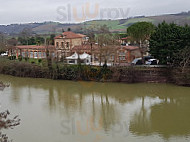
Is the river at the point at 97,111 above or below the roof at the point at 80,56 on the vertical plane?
below

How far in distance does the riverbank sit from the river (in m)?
0.53

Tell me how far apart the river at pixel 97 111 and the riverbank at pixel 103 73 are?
0.53m

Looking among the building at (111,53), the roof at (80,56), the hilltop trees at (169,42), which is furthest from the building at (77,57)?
the hilltop trees at (169,42)

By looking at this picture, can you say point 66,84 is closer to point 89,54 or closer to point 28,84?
point 28,84

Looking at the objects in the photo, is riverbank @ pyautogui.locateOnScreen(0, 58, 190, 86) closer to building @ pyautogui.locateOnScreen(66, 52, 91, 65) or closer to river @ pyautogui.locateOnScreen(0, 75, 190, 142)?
river @ pyautogui.locateOnScreen(0, 75, 190, 142)

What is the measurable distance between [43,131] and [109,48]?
8243mm

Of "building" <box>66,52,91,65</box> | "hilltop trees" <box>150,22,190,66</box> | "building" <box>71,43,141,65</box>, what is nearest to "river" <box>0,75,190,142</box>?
"hilltop trees" <box>150,22,190,66</box>

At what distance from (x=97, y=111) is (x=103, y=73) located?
16.4ft

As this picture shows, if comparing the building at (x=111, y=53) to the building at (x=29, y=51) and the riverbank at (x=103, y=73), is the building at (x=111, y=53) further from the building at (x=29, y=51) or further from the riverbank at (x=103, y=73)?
the building at (x=29, y=51)

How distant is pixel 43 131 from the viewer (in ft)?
26.8

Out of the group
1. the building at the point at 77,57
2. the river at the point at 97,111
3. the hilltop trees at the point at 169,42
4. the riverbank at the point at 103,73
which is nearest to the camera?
the river at the point at 97,111

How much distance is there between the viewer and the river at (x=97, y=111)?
784 centimetres

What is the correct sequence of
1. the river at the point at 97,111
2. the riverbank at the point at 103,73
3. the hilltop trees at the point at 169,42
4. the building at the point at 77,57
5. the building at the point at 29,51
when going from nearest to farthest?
the river at the point at 97,111 → the hilltop trees at the point at 169,42 → the riverbank at the point at 103,73 → the building at the point at 77,57 → the building at the point at 29,51

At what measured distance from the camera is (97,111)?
10250mm
